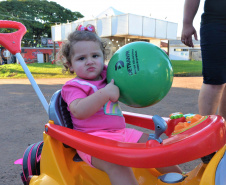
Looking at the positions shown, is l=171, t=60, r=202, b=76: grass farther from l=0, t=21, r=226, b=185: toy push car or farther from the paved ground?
l=0, t=21, r=226, b=185: toy push car

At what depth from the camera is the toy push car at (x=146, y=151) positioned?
93 centimetres

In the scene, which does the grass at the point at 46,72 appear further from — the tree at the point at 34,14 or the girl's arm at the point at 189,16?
the tree at the point at 34,14

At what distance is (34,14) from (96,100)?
33995 mm

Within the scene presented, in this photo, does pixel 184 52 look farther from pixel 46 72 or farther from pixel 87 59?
pixel 87 59

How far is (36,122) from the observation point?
3.19m

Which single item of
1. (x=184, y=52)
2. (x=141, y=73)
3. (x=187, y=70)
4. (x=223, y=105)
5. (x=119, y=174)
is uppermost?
(x=184, y=52)

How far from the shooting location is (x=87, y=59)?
1378 mm

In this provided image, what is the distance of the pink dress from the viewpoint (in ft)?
4.39

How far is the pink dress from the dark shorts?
66cm

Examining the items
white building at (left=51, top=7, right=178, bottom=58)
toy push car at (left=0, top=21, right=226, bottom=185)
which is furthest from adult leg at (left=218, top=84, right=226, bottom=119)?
white building at (left=51, top=7, right=178, bottom=58)

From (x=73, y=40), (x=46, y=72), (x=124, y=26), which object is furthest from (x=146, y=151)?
(x=124, y=26)

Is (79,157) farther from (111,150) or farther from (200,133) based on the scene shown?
(200,133)

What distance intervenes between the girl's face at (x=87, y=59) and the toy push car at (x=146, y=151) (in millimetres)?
229

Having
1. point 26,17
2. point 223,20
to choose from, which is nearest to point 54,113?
point 223,20
